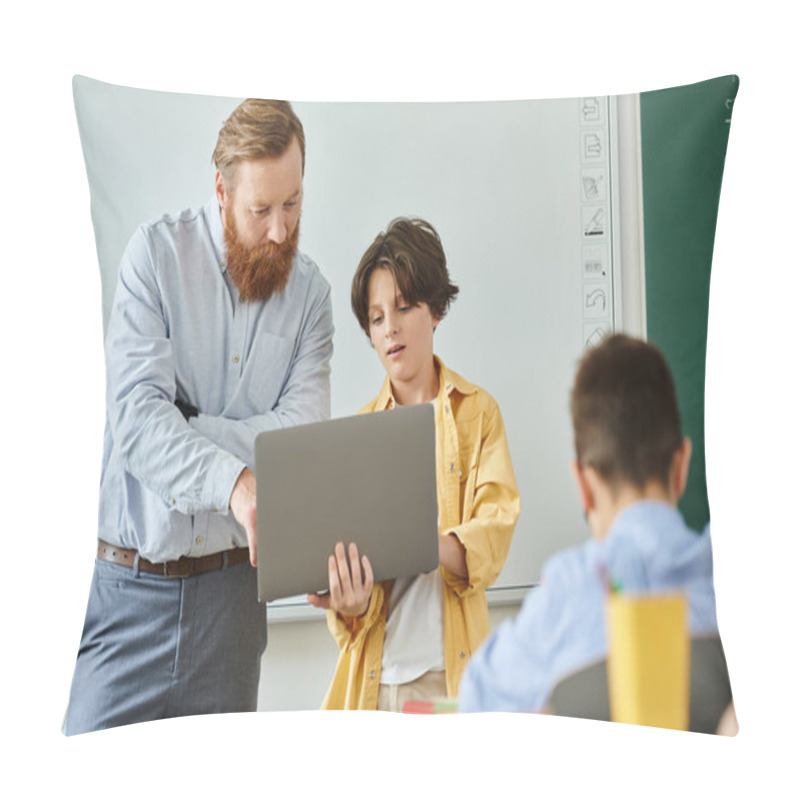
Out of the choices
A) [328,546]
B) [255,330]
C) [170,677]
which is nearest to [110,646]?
[170,677]

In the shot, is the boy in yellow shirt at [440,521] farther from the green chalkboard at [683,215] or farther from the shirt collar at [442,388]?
the green chalkboard at [683,215]

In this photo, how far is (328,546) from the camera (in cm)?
196

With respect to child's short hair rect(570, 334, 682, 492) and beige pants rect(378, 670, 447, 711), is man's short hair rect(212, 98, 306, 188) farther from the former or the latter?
beige pants rect(378, 670, 447, 711)

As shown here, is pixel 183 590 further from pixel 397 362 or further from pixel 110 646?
pixel 397 362

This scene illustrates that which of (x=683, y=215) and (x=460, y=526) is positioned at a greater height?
(x=683, y=215)

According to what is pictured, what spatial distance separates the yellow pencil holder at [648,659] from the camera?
6.03ft

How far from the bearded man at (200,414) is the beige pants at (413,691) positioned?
24 cm

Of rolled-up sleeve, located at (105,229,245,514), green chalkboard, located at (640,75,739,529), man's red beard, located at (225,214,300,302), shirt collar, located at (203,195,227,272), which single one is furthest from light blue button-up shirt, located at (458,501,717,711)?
shirt collar, located at (203,195,227,272)

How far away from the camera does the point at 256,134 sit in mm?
2047

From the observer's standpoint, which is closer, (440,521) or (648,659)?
(648,659)

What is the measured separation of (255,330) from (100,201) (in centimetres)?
37

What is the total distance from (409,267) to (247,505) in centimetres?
52

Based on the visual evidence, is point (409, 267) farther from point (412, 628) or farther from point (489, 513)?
point (412, 628)

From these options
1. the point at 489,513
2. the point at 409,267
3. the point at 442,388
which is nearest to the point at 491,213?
the point at 409,267
